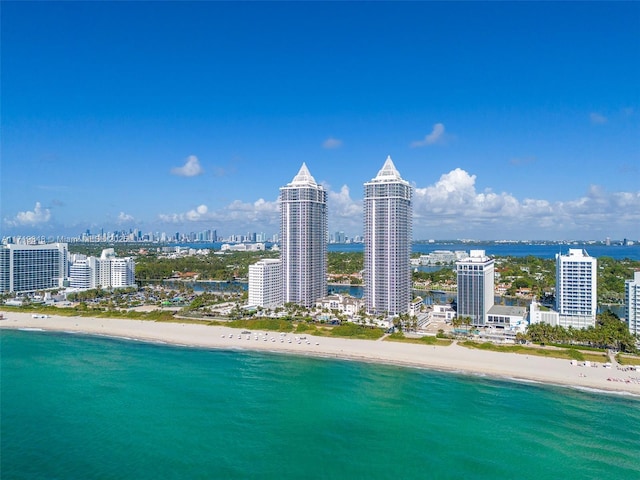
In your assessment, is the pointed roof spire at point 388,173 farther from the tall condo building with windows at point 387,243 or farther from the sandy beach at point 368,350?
the sandy beach at point 368,350

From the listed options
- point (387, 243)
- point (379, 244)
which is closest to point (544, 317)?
point (387, 243)

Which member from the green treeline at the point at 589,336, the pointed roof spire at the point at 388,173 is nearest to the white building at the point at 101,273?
the pointed roof spire at the point at 388,173

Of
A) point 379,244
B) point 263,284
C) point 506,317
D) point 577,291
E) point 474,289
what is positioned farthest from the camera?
point 263,284

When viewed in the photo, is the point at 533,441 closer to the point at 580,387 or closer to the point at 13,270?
the point at 580,387

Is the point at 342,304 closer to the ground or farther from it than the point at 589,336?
farther from it

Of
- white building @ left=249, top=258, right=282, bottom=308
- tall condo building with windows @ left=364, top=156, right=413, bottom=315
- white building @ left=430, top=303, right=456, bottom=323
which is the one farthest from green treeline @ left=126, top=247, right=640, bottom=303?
white building @ left=249, top=258, right=282, bottom=308

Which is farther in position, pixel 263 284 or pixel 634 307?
pixel 263 284

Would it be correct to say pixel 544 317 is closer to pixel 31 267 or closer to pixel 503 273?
pixel 503 273
